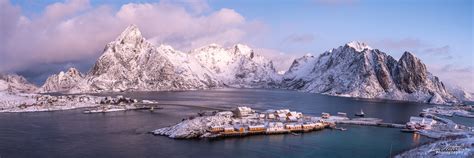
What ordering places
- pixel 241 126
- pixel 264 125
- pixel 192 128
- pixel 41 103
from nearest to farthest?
pixel 192 128
pixel 241 126
pixel 264 125
pixel 41 103

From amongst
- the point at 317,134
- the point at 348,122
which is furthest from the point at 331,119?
the point at 317,134

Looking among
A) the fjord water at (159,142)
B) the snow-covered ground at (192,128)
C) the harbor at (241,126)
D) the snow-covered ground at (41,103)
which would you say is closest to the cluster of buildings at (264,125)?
the harbor at (241,126)

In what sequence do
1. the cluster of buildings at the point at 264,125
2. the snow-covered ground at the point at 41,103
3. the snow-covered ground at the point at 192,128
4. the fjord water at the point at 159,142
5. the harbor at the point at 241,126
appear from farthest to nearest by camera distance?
the snow-covered ground at the point at 41,103
the cluster of buildings at the point at 264,125
the harbor at the point at 241,126
the snow-covered ground at the point at 192,128
the fjord water at the point at 159,142

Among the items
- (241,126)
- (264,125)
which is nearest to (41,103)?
(241,126)

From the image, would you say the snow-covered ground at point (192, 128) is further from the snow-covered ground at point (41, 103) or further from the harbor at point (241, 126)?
the snow-covered ground at point (41, 103)

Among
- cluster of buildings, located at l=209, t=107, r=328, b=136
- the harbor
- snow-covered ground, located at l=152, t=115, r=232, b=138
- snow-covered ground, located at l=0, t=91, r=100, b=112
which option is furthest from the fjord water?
snow-covered ground, located at l=0, t=91, r=100, b=112

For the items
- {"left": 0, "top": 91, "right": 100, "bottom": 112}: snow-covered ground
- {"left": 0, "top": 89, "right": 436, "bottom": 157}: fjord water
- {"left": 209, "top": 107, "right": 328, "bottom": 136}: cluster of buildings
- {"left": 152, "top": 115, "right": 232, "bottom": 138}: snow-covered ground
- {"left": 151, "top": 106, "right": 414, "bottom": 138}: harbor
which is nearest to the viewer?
{"left": 0, "top": 89, "right": 436, "bottom": 157}: fjord water

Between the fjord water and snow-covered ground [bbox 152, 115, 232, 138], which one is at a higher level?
snow-covered ground [bbox 152, 115, 232, 138]

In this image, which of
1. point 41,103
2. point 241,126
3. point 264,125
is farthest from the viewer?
point 41,103

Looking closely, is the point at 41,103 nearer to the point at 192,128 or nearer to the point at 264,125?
the point at 192,128

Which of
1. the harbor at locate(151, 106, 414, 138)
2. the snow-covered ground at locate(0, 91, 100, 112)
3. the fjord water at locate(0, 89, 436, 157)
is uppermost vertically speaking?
the snow-covered ground at locate(0, 91, 100, 112)

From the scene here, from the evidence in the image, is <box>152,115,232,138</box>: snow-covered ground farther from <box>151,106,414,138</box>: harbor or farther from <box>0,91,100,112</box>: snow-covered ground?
<box>0,91,100,112</box>: snow-covered ground

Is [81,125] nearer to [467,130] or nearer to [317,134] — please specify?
[317,134]
